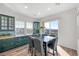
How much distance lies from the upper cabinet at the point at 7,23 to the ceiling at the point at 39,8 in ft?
0.66

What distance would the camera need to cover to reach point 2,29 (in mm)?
1434

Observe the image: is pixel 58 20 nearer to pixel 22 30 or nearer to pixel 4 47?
pixel 22 30

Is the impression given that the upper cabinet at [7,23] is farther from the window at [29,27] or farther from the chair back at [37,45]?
the chair back at [37,45]

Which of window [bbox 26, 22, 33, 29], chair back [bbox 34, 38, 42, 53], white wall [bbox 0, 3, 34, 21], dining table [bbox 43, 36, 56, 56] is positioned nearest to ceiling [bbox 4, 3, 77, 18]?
white wall [bbox 0, 3, 34, 21]

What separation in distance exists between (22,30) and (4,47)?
0.46 metres

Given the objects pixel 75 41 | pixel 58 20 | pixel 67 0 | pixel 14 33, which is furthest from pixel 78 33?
pixel 14 33

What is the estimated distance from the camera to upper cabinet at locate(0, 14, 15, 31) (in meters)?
1.42

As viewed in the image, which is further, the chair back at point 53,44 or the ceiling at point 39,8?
the chair back at point 53,44

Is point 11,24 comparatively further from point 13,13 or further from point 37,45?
point 37,45

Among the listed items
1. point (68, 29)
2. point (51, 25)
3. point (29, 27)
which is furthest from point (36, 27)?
point (68, 29)

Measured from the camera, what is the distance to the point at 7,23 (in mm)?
1510

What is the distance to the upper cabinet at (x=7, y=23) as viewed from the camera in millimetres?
1421

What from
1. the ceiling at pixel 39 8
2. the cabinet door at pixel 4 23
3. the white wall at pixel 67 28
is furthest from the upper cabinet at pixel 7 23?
the white wall at pixel 67 28

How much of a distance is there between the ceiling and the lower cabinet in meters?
0.53
